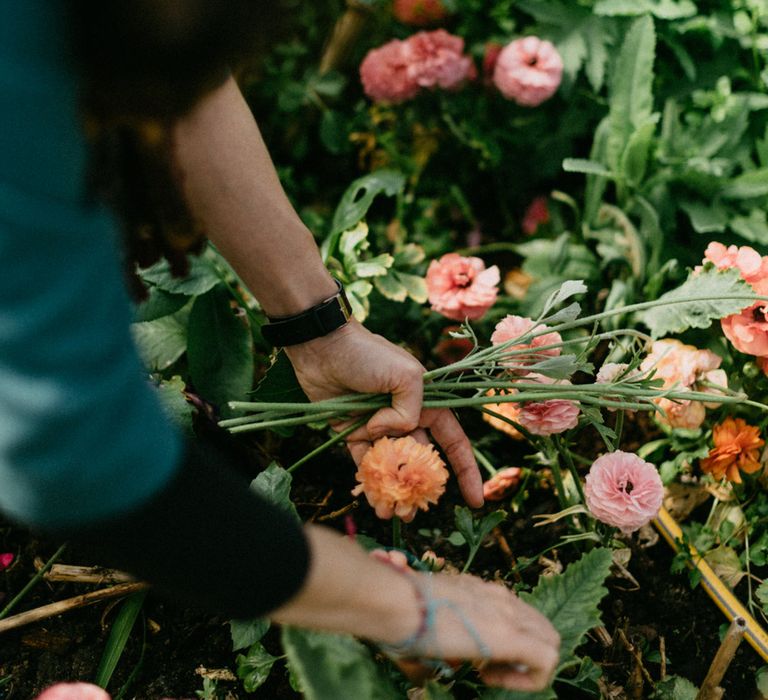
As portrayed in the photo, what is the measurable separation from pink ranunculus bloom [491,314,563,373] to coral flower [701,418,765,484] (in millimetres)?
343

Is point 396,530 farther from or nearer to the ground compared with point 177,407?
nearer to the ground

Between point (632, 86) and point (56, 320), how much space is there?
143 cm

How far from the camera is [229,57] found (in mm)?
534

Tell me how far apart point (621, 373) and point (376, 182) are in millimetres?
696

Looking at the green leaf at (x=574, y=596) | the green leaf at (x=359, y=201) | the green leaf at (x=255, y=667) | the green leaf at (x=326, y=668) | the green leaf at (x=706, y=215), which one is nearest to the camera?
the green leaf at (x=326, y=668)

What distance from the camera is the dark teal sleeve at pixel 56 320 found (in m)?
0.47

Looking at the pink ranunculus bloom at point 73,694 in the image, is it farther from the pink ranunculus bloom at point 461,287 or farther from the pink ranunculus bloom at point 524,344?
the pink ranunculus bloom at point 461,287

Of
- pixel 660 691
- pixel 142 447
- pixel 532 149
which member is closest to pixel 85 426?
pixel 142 447

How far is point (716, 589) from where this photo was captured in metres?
1.21

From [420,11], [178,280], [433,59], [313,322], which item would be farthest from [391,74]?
[313,322]

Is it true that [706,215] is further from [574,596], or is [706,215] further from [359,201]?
[574,596]

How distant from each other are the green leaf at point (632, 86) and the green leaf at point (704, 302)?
468 mm

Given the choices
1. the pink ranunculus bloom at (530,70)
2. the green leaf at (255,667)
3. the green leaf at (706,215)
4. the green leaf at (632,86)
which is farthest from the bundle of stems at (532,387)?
the pink ranunculus bloom at (530,70)

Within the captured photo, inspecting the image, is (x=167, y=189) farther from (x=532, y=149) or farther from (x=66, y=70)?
(x=532, y=149)
